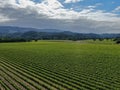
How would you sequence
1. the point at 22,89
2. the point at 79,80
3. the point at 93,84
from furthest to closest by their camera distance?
1. the point at 79,80
2. the point at 93,84
3. the point at 22,89

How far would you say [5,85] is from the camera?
2417 centimetres

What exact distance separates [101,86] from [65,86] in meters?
3.81

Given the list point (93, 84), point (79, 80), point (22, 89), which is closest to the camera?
point (22, 89)

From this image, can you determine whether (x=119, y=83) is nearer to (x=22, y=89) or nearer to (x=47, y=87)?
(x=47, y=87)

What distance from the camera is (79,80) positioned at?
26094mm

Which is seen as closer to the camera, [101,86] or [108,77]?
[101,86]

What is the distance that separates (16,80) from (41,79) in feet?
10.0

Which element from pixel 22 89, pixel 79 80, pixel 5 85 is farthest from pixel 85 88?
pixel 5 85

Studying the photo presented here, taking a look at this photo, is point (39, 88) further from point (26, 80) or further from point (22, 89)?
point (26, 80)

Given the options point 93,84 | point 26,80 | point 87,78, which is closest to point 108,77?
point 87,78

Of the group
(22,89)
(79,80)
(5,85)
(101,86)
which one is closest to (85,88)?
(101,86)

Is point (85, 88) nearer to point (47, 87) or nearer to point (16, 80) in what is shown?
point (47, 87)

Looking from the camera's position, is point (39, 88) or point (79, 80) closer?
point (39, 88)

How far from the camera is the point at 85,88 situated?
22.2m
